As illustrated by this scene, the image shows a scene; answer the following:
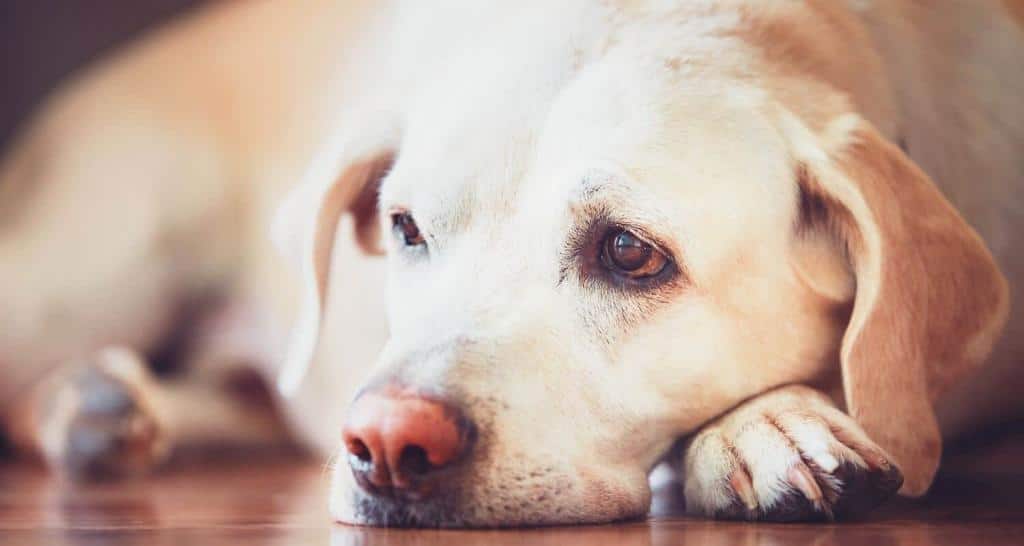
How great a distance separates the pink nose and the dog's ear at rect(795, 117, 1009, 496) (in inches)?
22.4

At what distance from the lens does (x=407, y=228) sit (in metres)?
2.12

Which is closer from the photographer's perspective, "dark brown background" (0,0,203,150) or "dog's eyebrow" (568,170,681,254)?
"dog's eyebrow" (568,170,681,254)

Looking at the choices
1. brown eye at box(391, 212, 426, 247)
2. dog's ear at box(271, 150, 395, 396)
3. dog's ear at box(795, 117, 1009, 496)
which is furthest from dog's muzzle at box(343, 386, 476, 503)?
dog's ear at box(271, 150, 395, 396)

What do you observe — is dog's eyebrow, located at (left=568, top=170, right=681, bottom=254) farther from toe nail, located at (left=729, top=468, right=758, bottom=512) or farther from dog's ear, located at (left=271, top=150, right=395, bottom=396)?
dog's ear, located at (left=271, top=150, right=395, bottom=396)

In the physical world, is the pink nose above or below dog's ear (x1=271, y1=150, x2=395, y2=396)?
below

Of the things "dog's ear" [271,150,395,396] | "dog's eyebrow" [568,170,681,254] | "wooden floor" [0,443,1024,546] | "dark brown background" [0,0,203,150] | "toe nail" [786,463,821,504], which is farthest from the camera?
"dark brown background" [0,0,203,150]

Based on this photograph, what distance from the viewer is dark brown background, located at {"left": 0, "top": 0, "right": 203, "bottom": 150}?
4.45 metres

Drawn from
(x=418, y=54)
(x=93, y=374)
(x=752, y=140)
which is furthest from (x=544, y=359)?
(x=93, y=374)

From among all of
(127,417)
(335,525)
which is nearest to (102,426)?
(127,417)

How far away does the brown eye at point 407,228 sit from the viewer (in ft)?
6.89

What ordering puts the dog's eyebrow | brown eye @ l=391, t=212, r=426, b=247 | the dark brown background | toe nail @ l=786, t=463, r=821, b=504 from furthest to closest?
the dark brown background → brown eye @ l=391, t=212, r=426, b=247 → the dog's eyebrow → toe nail @ l=786, t=463, r=821, b=504

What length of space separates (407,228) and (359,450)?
1.66 feet

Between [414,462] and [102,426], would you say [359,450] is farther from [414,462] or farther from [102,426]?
[102,426]

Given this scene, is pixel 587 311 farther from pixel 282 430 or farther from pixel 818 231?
pixel 282 430
